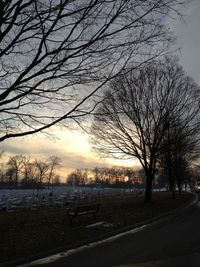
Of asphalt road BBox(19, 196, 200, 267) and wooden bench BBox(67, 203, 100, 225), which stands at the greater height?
wooden bench BBox(67, 203, 100, 225)

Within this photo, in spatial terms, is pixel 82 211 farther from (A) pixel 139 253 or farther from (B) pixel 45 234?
(A) pixel 139 253

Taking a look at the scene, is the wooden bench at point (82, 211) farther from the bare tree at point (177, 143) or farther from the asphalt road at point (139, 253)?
the bare tree at point (177, 143)

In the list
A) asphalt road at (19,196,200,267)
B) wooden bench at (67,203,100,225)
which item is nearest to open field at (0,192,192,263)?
wooden bench at (67,203,100,225)

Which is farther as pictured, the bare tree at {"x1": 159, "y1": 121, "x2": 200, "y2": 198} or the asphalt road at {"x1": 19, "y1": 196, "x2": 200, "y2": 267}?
the bare tree at {"x1": 159, "y1": 121, "x2": 200, "y2": 198}

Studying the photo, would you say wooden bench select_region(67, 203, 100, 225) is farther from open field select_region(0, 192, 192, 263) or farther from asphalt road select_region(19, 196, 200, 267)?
asphalt road select_region(19, 196, 200, 267)

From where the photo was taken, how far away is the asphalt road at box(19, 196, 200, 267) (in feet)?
33.1

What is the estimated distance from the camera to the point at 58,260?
36.3 feet

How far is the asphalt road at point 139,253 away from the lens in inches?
397

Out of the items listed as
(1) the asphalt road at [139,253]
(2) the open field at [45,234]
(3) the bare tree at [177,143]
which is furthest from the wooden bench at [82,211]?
(3) the bare tree at [177,143]

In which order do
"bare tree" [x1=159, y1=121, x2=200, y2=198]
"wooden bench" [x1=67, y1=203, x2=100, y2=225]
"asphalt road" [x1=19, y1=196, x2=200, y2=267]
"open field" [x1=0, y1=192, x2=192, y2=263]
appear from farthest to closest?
"bare tree" [x1=159, y1=121, x2=200, y2=198]
"wooden bench" [x1=67, y1=203, x2=100, y2=225]
"open field" [x1=0, y1=192, x2=192, y2=263]
"asphalt road" [x1=19, y1=196, x2=200, y2=267]

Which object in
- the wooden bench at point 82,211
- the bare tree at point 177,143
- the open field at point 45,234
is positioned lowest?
the open field at point 45,234

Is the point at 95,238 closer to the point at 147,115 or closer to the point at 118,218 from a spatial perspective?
the point at 118,218

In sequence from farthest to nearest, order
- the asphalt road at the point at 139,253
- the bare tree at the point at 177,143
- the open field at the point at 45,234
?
the bare tree at the point at 177,143, the open field at the point at 45,234, the asphalt road at the point at 139,253

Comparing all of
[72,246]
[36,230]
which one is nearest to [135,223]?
[36,230]
